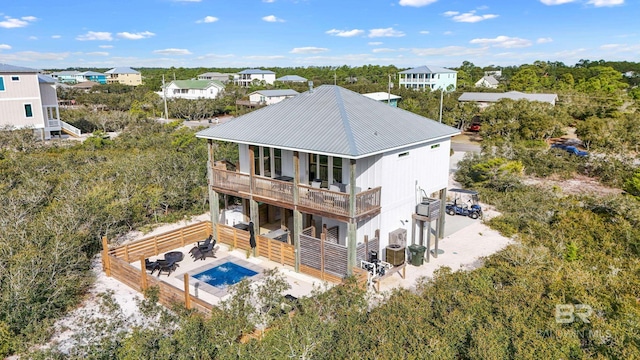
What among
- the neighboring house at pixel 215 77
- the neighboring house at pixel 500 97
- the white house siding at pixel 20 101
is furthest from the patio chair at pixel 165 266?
the neighboring house at pixel 215 77

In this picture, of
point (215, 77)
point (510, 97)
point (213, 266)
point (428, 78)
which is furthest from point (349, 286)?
point (215, 77)

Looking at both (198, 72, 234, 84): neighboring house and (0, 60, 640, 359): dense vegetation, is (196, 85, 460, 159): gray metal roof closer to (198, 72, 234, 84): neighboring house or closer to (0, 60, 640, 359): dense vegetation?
(0, 60, 640, 359): dense vegetation

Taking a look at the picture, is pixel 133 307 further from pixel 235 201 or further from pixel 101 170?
pixel 101 170

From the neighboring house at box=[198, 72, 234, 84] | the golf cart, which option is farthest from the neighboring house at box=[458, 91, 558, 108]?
the neighboring house at box=[198, 72, 234, 84]

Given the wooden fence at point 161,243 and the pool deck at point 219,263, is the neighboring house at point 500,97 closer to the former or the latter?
the wooden fence at point 161,243

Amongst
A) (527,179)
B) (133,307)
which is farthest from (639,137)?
(133,307)

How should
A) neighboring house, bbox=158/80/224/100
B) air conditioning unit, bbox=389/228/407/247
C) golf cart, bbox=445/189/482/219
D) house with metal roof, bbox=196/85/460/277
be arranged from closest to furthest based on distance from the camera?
house with metal roof, bbox=196/85/460/277 < air conditioning unit, bbox=389/228/407/247 < golf cart, bbox=445/189/482/219 < neighboring house, bbox=158/80/224/100

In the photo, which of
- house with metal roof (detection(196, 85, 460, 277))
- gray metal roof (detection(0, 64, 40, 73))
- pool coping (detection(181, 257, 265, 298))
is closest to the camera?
pool coping (detection(181, 257, 265, 298))

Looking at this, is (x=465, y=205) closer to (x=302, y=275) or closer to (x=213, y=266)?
(x=302, y=275)
